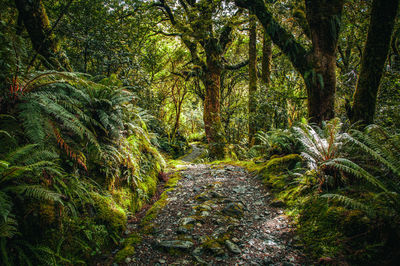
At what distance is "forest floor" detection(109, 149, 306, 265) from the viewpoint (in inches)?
85.8

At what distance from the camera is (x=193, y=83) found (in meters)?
14.3

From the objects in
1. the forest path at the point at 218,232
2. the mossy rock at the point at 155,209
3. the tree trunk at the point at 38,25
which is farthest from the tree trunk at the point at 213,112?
the tree trunk at the point at 38,25

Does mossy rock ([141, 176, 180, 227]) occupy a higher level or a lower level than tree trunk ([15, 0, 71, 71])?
lower

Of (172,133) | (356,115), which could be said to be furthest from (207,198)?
(172,133)

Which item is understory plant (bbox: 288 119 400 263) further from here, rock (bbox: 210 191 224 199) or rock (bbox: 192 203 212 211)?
rock (bbox: 192 203 212 211)

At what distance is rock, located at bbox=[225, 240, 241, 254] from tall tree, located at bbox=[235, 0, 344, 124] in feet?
13.3

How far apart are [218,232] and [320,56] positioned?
4.87 m

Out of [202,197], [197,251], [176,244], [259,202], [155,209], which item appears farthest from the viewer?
[202,197]

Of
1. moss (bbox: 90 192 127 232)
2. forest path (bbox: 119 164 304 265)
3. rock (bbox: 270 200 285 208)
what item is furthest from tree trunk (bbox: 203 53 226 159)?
moss (bbox: 90 192 127 232)

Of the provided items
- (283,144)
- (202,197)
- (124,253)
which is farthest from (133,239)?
(283,144)

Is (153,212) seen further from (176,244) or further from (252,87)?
(252,87)

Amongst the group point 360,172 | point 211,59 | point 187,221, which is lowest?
point 187,221

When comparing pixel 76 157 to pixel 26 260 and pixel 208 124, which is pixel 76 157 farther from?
pixel 208 124

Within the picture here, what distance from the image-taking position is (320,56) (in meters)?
4.82
